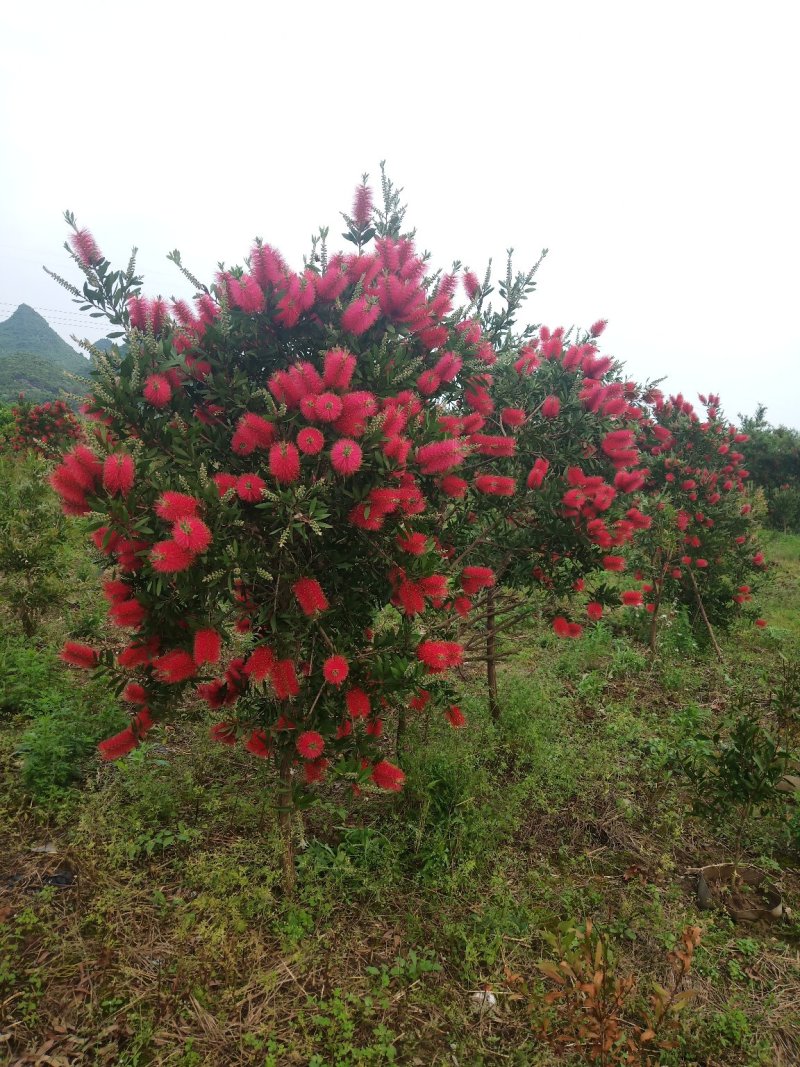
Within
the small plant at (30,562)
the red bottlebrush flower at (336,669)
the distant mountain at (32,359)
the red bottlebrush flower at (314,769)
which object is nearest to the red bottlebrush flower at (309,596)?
the red bottlebrush flower at (336,669)

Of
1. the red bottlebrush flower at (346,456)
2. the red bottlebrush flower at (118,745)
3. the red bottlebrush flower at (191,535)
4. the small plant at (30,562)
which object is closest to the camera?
the red bottlebrush flower at (191,535)

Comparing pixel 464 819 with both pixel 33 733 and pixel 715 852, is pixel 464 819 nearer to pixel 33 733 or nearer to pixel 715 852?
pixel 715 852

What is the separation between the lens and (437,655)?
1.83 meters

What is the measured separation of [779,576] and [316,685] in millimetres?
10307

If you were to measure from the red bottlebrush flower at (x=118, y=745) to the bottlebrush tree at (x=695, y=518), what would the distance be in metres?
4.98

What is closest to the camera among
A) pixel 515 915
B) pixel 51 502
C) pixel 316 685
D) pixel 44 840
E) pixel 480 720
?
pixel 316 685

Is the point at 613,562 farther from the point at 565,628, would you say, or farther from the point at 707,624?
the point at 707,624

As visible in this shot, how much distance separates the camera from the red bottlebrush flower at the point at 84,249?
1864 mm

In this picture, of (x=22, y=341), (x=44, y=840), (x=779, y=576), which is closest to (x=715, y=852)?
(x=44, y=840)

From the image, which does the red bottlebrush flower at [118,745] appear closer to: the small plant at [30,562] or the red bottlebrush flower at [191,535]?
the red bottlebrush flower at [191,535]

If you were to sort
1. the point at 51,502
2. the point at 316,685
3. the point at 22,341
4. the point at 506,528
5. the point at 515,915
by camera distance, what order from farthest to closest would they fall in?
1. the point at 22,341
2. the point at 51,502
3. the point at 506,528
4. the point at 515,915
5. the point at 316,685

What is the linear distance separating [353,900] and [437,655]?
141 centimetres

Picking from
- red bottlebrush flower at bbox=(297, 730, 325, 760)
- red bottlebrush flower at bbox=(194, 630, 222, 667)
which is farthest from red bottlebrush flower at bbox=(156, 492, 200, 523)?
red bottlebrush flower at bbox=(297, 730, 325, 760)

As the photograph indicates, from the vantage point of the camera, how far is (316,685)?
2066mm
